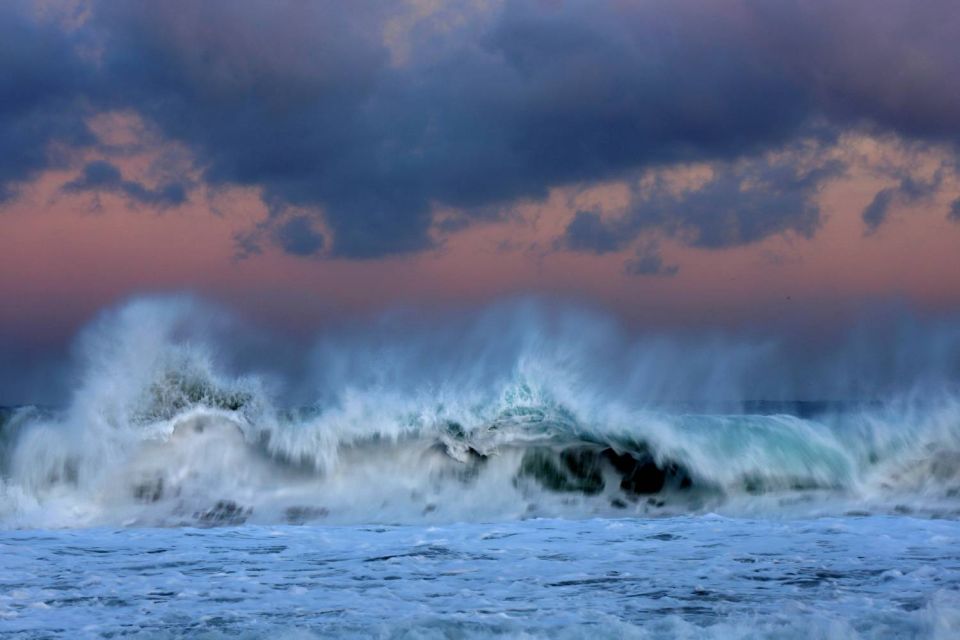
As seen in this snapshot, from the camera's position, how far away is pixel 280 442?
39.9ft

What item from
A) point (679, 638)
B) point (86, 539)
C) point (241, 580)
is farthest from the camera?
point (86, 539)

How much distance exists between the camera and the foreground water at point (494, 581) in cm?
515

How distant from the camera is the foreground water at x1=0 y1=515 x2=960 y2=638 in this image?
5148mm

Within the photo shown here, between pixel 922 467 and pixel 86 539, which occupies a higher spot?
pixel 922 467

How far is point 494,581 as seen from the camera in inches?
249

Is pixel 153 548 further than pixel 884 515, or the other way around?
pixel 884 515

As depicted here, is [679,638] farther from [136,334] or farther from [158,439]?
[136,334]

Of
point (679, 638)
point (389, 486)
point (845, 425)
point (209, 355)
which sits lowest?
point (679, 638)

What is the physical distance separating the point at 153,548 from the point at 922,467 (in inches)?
366

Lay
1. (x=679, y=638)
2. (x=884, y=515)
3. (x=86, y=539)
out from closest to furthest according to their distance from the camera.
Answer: (x=679, y=638) < (x=86, y=539) < (x=884, y=515)

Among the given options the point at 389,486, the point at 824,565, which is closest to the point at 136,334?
the point at 389,486

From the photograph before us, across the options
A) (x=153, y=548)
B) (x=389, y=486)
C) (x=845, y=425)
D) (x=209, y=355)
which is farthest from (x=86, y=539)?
(x=845, y=425)

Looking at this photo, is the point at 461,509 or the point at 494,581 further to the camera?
the point at 461,509

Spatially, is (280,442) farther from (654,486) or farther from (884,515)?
(884,515)
